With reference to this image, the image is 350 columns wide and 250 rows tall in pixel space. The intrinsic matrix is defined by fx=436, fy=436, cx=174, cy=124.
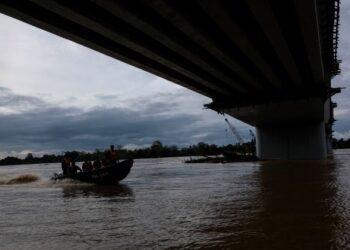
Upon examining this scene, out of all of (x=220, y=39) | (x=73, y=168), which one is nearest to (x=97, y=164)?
(x=73, y=168)

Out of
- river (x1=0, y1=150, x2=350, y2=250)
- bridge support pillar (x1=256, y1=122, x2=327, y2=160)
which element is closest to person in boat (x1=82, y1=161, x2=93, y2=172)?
river (x1=0, y1=150, x2=350, y2=250)

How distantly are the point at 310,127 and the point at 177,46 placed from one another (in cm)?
3294

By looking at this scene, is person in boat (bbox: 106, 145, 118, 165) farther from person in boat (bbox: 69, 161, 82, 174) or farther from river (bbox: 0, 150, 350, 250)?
river (bbox: 0, 150, 350, 250)

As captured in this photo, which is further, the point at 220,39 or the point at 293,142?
the point at 293,142

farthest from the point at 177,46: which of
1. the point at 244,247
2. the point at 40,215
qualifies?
the point at 244,247

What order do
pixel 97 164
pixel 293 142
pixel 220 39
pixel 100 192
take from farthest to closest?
pixel 293 142, pixel 97 164, pixel 220 39, pixel 100 192

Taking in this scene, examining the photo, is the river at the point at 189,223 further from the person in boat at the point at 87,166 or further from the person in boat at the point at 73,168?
the person in boat at the point at 73,168

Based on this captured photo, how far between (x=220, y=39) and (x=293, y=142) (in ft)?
103

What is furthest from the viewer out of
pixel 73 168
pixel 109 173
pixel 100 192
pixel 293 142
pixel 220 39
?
pixel 293 142

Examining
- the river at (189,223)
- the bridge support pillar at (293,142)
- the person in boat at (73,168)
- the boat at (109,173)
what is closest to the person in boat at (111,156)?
the boat at (109,173)

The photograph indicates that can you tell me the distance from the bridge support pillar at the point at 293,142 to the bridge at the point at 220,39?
9.95 meters

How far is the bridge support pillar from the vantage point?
163ft

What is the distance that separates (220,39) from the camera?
23312mm

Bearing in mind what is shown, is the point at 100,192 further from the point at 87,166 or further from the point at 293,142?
the point at 293,142
